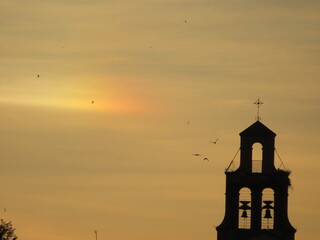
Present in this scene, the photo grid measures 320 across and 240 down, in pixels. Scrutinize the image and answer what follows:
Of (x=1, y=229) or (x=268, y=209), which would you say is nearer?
(x=268, y=209)

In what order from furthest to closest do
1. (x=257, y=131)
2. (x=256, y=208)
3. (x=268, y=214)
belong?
(x=268, y=214), (x=256, y=208), (x=257, y=131)

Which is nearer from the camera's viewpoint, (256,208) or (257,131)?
(257,131)

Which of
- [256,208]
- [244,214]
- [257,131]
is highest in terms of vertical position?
[257,131]

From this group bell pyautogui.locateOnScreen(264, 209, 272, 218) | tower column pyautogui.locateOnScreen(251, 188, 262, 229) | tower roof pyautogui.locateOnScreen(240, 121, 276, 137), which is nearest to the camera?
tower roof pyautogui.locateOnScreen(240, 121, 276, 137)

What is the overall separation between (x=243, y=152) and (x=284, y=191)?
366cm

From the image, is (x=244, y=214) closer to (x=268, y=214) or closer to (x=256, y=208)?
(x=256, y=208)

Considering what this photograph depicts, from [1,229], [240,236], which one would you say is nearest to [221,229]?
[240,236]

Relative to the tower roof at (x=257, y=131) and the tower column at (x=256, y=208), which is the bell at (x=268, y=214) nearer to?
the tower column at (x=256, y=208)

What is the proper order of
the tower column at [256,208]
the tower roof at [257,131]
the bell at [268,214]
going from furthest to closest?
the bell at [268,214] < the tower column at [256,208] < the tower roof at [257,131]

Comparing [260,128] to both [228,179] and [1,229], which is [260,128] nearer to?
[228,179]

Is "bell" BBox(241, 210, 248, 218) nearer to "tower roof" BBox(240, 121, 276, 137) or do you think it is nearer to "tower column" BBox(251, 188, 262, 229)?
"tower column" BBox(251, 188, 262, 229)

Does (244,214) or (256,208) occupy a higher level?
(256,208)

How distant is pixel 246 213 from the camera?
400 feet

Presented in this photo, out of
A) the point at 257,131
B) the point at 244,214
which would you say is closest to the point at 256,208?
the point at 244,214
